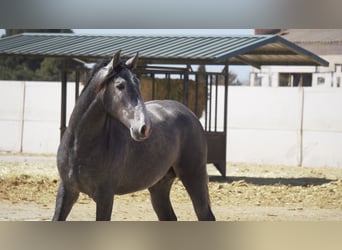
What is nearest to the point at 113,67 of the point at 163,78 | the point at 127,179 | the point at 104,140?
the point at 104,140

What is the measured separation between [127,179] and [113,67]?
0.71 meters

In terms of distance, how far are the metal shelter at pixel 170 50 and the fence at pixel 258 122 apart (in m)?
0.26

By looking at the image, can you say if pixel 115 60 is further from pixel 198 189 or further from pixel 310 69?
pixel 310 69

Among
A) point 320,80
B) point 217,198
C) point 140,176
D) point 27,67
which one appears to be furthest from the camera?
point 27,67

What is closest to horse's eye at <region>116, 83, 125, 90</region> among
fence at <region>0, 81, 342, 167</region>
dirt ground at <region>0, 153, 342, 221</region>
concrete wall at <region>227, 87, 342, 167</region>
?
dirt ground at <region>0, 153, 342, 221</region>

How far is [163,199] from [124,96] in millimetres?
1022

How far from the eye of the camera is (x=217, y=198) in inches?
246

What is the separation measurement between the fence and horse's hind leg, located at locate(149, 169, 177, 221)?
1854mm

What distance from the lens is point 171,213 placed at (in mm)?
5016

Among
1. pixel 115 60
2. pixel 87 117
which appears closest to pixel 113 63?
pixel 115 60

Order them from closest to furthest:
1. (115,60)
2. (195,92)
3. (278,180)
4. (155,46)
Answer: (115,60) → (278,180) → (155,46) → (195,92)

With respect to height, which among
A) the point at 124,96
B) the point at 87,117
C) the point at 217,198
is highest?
the point at 124,96

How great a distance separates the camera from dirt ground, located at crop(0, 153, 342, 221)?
18.5 ft
